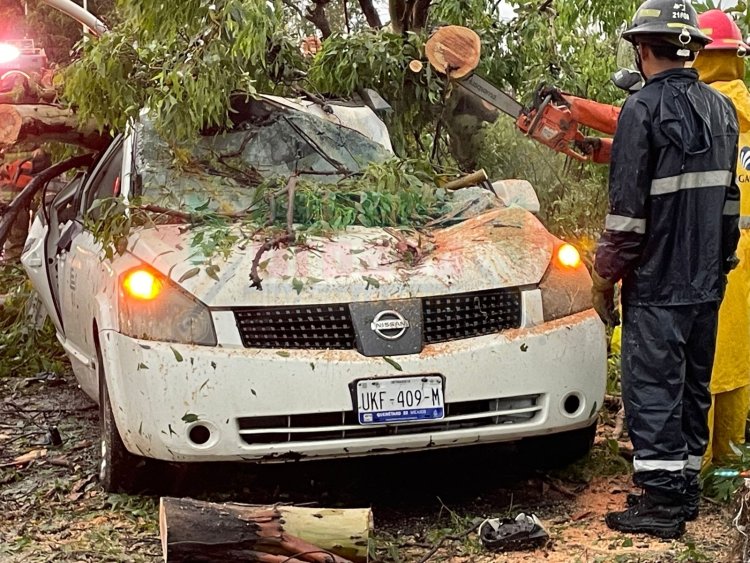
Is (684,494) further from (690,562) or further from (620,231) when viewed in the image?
(620,231)

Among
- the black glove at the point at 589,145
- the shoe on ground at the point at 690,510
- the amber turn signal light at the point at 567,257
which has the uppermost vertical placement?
the black glove at the point at 589,145

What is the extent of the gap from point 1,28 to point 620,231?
42.5ft

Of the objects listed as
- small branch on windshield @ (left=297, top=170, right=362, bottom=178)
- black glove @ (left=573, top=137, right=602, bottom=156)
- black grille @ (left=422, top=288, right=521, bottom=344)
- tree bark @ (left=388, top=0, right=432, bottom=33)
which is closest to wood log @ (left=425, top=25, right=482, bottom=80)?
tree bark @ (left=388, top=0, right=432, bottom=33)

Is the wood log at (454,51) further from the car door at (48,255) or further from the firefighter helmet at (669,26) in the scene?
the firefighter helmet at (669,26)

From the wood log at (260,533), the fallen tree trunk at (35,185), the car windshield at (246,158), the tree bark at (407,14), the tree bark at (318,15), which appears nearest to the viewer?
the wood log at (260,533)

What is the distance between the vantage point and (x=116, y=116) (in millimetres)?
6285

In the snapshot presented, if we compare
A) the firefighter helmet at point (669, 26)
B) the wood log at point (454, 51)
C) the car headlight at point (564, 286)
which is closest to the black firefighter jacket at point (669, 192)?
the firefighter helmet at point (669, 26)

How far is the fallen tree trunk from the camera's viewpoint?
7.26 m

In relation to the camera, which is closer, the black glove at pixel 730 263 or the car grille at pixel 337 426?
the car grille at pixel 337 426

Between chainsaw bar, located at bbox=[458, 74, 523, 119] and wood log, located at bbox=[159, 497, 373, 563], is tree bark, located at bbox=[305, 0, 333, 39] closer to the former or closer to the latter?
chainsaw bar, located at bbox=[458, 74, 523, 119]

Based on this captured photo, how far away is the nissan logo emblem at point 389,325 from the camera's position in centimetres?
435

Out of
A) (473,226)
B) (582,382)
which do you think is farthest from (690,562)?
(473,226)

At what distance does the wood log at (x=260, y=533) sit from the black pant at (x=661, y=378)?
111cm

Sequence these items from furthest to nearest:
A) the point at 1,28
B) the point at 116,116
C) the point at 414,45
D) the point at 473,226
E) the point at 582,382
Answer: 1. the point at 1,28
2. the point at 414,45
3. the point at 116,116
4. the point at 473,226
5. the point at 582,382
